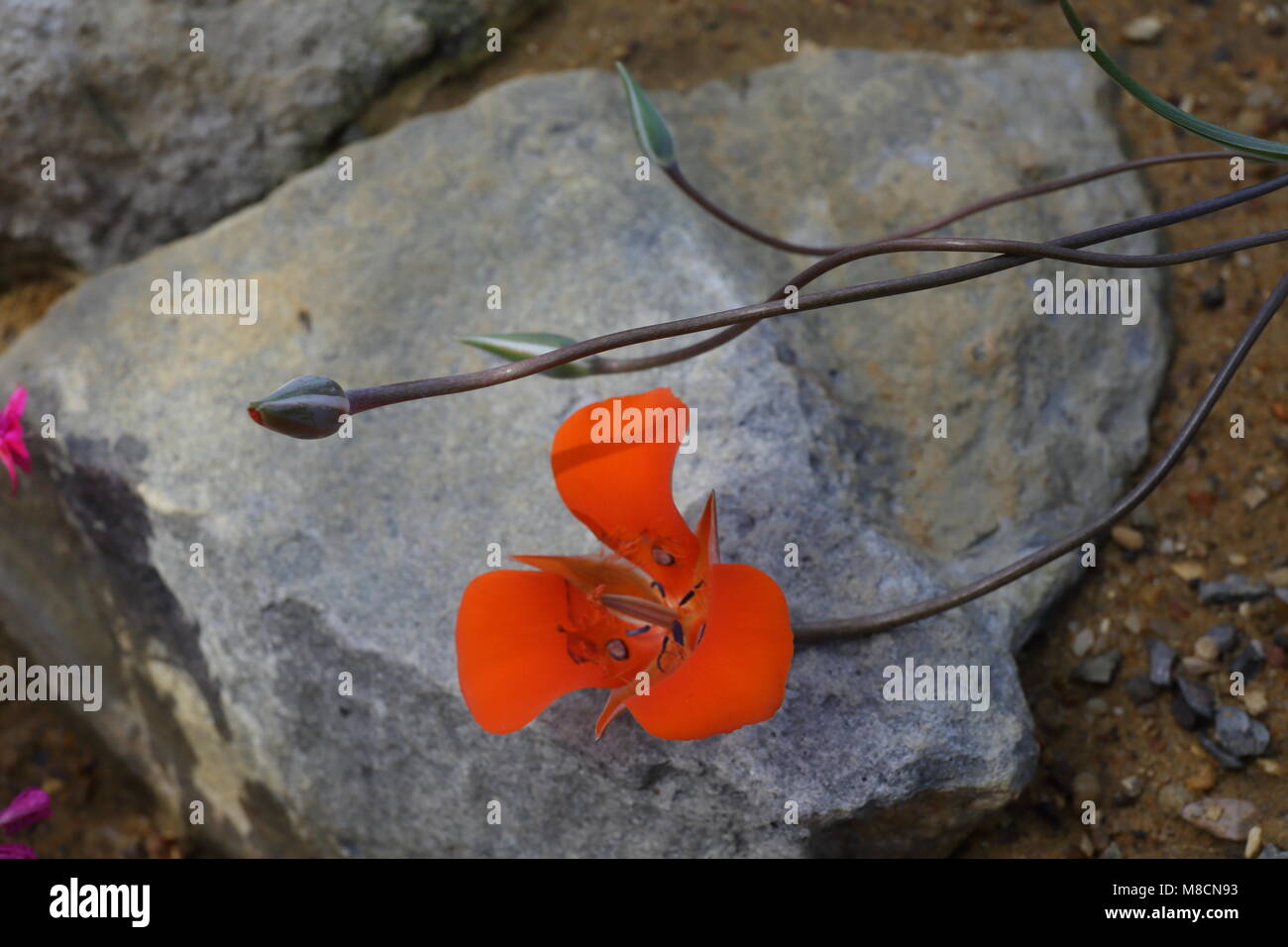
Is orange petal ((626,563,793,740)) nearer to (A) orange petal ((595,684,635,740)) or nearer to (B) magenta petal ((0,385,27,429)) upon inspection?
(A) orange petal ((595,684,635,740))

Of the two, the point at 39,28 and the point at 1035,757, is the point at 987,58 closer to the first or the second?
the point at 1035,757

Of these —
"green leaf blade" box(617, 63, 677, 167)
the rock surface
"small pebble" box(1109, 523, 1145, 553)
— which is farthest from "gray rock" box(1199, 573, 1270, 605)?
"green leaf blade" box(617, 63, 677, 167)

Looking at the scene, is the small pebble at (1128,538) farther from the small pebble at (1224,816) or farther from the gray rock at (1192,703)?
the small pebble at (1224,816)

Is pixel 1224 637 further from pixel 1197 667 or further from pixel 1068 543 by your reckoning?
pixel 1068 543

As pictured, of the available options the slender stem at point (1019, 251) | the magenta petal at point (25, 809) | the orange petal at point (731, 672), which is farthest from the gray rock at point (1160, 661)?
the magenta petal at point (25, 809)

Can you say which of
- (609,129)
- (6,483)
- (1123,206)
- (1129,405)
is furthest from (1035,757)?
(6,483)
